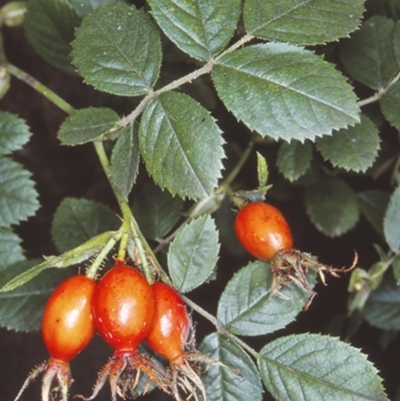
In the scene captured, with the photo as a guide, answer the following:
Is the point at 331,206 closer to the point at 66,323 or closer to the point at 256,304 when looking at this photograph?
the point at 256,304

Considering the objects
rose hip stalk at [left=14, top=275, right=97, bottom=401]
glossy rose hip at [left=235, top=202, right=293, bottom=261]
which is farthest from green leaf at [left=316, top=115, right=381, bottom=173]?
rose hip stalk at [left=14, top=275, right=97, bottom=401]

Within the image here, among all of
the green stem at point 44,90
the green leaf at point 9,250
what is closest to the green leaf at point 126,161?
the green stem at point 44,90

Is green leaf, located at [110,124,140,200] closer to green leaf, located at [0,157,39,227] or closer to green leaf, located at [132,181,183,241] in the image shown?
green leaf, located at [132,181,183,241]

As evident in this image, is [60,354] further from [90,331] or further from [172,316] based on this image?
[172,316]

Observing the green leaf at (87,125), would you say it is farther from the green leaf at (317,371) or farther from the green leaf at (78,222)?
the green leaf at (317,371)

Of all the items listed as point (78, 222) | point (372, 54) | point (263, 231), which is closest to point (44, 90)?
point (78, 222)

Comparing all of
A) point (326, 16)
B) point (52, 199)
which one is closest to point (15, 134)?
point (52, 199)
